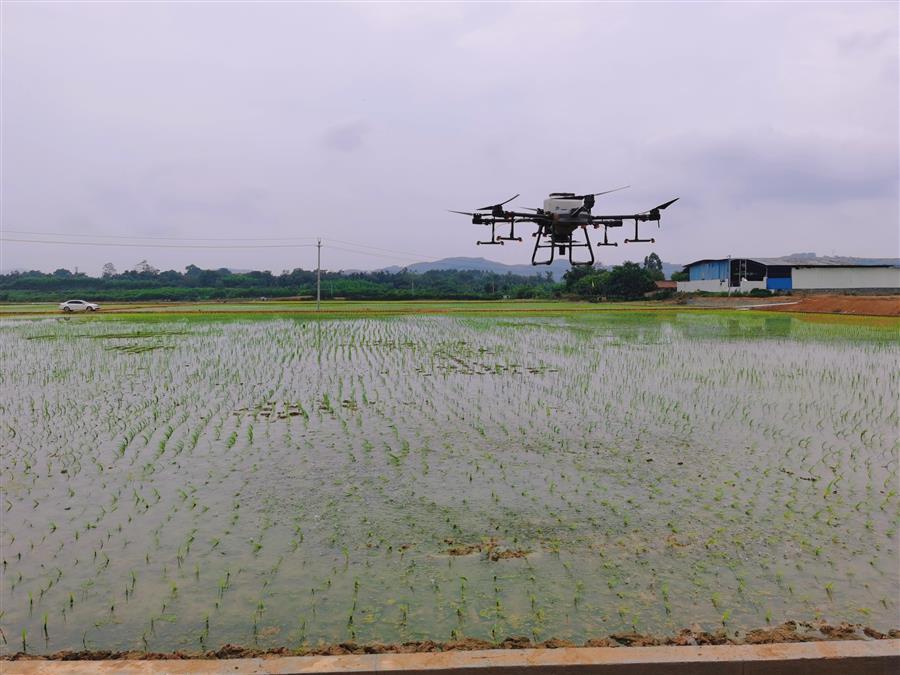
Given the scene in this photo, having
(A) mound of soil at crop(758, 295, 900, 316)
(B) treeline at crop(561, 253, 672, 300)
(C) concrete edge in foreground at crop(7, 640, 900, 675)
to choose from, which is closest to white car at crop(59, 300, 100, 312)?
(B) treeline at crop(561, 253, 672, 300)

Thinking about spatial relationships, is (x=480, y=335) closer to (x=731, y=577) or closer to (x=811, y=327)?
(x=811, y=327)

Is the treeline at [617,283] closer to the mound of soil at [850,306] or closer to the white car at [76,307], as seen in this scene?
the mound of soil at [850,306]

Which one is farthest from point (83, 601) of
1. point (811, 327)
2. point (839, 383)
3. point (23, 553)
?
point (811, 327)

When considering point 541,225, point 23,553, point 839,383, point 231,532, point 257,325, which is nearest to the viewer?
point 23,553

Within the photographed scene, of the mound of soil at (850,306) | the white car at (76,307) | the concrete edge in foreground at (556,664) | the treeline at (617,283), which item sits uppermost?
the treeline at (617,283)

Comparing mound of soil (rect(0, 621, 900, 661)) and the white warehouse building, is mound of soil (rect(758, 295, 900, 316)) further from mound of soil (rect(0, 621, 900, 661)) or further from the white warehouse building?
mound of soil (rect(0, 621, 900, 661))

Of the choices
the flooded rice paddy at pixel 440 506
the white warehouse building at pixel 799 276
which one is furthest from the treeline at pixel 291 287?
the flooded rice paddy at pixel 440 506
